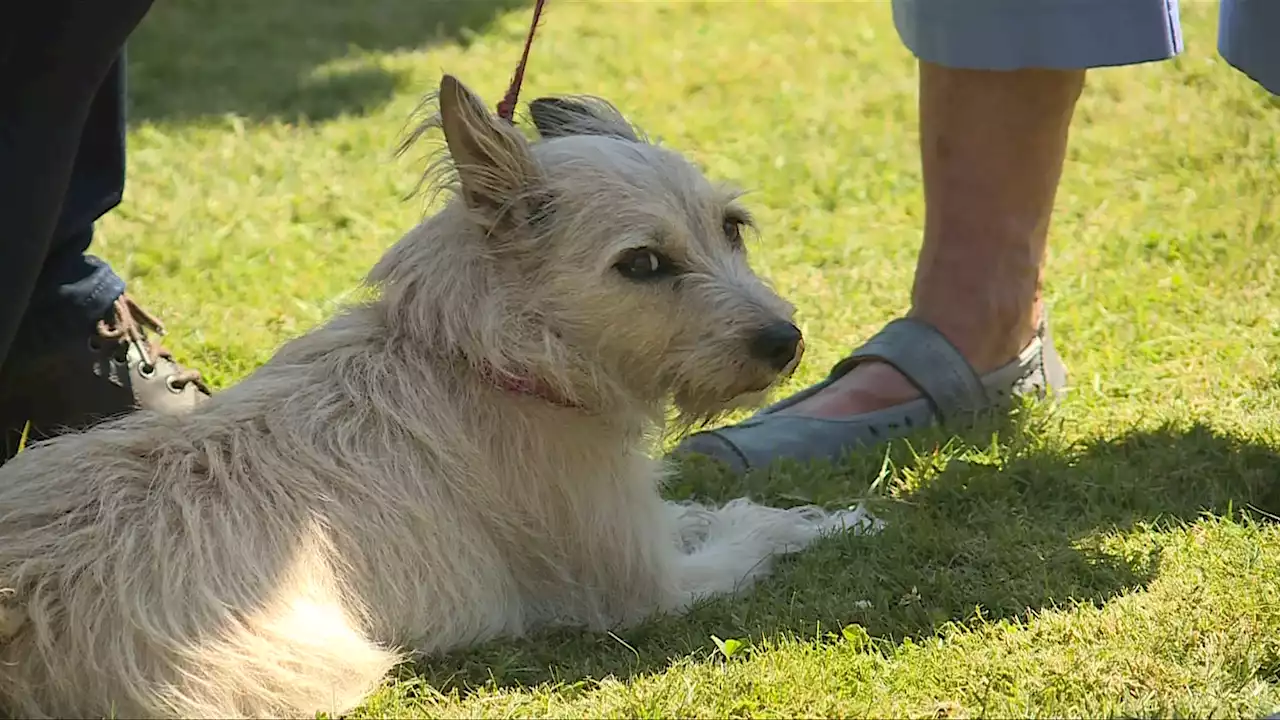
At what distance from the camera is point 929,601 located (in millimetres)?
2906

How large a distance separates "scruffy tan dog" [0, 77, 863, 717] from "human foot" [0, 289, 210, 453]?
935 mm

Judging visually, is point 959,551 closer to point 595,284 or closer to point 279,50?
point 595,284

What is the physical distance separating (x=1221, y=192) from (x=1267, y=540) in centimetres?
303

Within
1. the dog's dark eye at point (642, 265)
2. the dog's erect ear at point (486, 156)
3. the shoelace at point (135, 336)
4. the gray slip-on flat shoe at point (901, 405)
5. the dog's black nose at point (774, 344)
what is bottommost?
the gray slip-on flat shoe at point (901, 405)

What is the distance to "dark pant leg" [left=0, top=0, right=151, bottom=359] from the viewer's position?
2891mm

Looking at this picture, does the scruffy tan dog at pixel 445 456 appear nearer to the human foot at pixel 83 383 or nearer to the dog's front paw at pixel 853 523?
the dog's front paw at pixel 853 523

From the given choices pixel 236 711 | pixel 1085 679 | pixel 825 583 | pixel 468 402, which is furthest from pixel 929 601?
pixel 236 711

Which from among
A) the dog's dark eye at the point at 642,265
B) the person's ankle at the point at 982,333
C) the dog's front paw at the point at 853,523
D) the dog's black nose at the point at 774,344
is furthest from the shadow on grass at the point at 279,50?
the dog's black nose at the point at 774,344

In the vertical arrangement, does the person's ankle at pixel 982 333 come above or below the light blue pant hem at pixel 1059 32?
below

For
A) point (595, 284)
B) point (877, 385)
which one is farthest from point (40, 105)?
point (877, 385)

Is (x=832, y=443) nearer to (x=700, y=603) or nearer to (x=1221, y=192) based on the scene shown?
(x=700, y=603)

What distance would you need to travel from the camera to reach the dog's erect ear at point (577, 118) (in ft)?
10.2

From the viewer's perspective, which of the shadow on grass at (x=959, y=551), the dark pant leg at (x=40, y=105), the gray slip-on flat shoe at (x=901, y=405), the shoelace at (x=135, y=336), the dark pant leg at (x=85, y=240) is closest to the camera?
the shadow on grass at (x=959, y=551)

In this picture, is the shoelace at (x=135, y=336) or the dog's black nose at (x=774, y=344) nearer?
the dog's black nose at (x=774, y=344)
